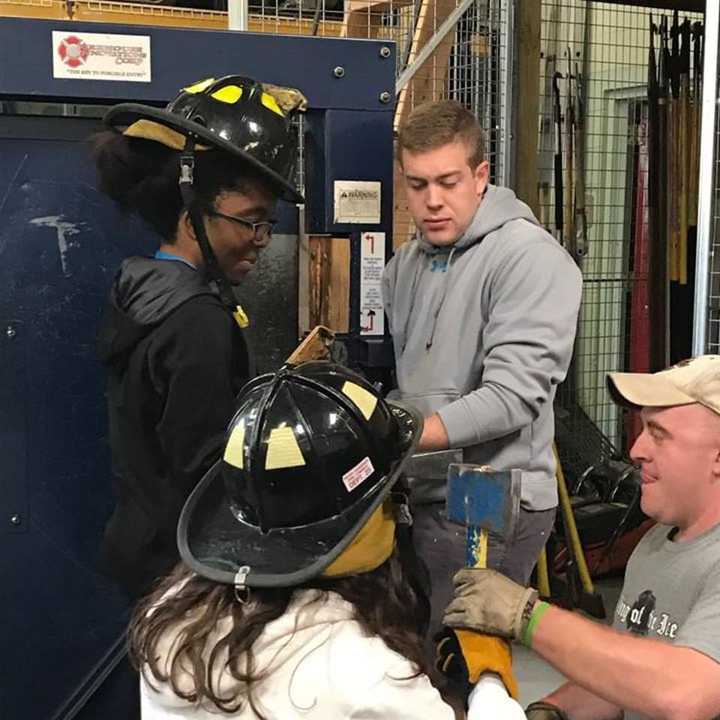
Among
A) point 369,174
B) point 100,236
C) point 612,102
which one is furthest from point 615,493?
point 100,236

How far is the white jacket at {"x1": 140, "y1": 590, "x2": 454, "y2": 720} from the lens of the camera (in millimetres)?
1213

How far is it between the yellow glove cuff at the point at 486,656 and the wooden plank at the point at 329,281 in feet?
3.37

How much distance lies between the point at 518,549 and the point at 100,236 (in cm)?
120

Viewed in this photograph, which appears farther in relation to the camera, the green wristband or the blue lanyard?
the blue lanyard

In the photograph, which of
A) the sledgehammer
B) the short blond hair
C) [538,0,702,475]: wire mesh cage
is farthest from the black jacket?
[538,0,702,475]: wire mesh cage

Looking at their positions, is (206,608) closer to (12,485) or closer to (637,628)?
(637,628)

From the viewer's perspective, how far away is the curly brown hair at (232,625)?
1230mm

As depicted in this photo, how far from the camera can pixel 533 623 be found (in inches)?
58.8

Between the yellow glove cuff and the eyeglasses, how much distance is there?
2.77 feet

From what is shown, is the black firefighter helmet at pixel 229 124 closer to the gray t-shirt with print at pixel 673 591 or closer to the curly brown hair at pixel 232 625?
the curly brown hair at pixel 232 625

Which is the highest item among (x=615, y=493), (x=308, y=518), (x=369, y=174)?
(x=369, y=174)

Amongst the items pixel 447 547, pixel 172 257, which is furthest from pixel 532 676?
pixel 172 257

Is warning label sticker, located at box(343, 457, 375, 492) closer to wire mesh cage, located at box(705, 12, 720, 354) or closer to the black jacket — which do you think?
the black jacket

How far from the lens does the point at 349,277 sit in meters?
2.36
